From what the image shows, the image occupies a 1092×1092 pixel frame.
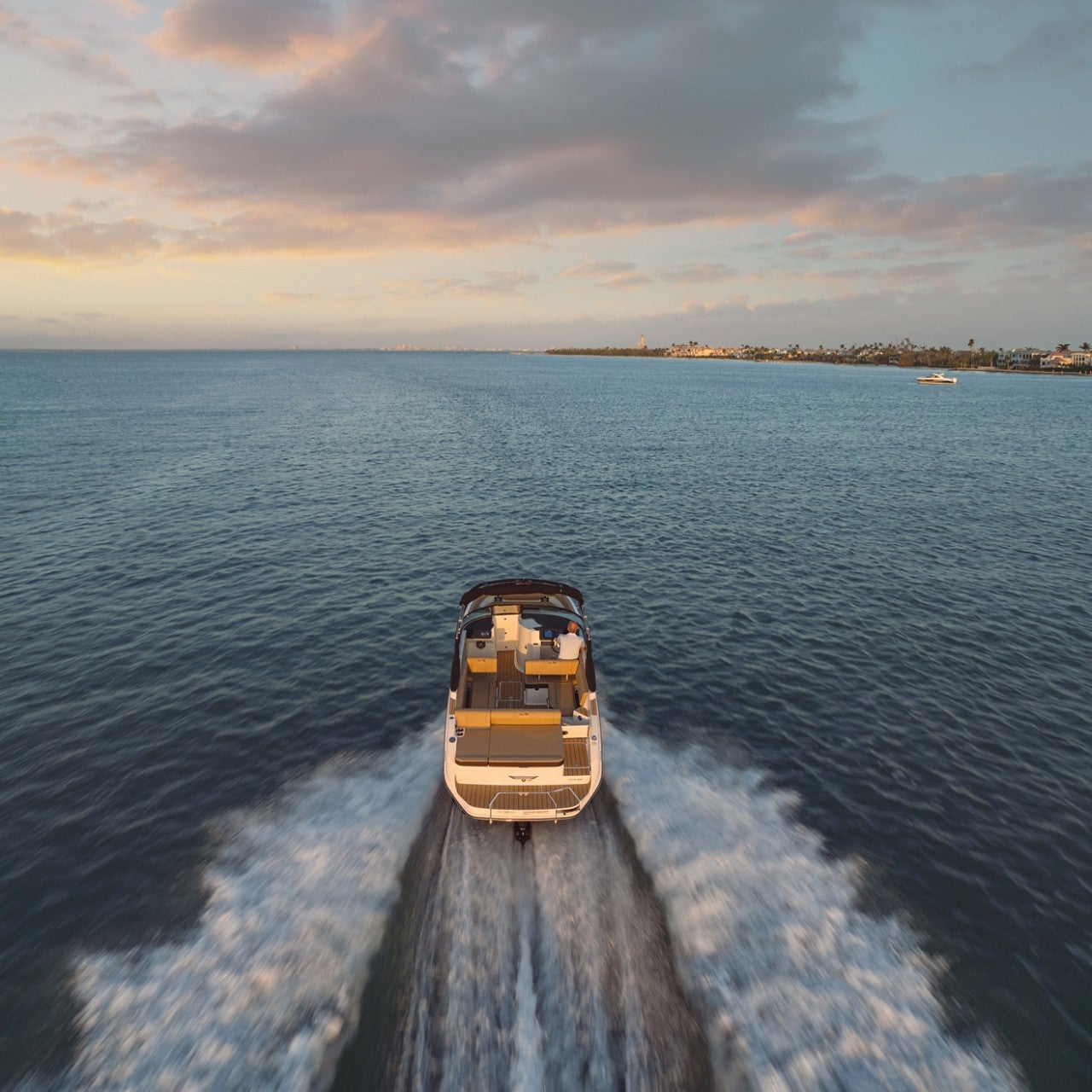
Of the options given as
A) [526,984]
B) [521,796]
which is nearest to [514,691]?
[521,796]

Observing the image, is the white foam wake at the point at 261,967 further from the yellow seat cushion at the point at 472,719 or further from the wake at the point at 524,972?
the yellow seat cushion at the point at 472,719

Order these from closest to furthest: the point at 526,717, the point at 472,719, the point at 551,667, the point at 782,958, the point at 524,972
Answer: the point at 524,972
the point at 782,958
the point at 472,719
the point at 526,717
the point at 551,667

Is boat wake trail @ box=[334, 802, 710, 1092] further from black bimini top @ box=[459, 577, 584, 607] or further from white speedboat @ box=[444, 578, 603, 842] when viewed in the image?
black bimini top @ box=[459, 577, 584, 607]

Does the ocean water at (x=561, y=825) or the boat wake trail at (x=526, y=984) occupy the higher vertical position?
the boat wake trail at (x=526, y=984)

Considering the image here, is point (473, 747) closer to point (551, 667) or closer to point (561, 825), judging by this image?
point (561, 825)

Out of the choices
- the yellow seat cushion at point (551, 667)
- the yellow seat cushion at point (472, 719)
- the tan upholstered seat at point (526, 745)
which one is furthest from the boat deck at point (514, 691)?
the yellow seat cushion at point (472, 719)

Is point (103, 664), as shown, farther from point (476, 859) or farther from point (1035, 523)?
point (1035, 523)

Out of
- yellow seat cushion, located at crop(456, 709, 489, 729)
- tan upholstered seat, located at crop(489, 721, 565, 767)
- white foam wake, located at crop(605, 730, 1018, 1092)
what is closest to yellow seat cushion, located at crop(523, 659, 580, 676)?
tan upholstered seat, located at crop(489, 721, 565, 767)
